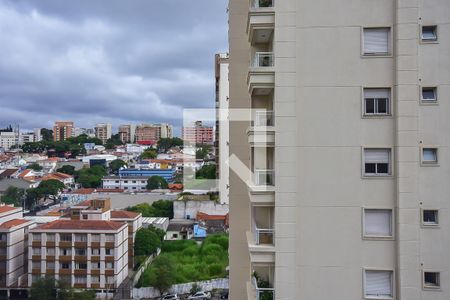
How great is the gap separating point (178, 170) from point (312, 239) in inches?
1638

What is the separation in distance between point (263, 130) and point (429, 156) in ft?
4.89

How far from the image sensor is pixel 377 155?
3.22m

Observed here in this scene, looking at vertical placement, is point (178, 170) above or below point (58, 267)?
above

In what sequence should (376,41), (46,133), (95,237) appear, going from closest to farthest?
(376,41) < (95,237) < (46,133)

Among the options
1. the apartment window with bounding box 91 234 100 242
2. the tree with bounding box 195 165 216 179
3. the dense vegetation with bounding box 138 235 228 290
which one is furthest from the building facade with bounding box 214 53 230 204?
the apartment window with bounding box 91 234 100 242

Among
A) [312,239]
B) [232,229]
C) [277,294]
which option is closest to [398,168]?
[312,239]

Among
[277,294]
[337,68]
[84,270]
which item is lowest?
[84,270]

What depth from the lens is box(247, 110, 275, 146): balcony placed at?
3.30 meters

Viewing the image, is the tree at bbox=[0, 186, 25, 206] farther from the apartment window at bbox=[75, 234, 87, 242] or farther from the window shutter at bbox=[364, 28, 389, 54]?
the window shutter at bbox=[364, 28, 389, 54]

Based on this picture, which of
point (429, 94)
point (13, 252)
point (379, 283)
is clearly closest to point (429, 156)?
point (429, 94)

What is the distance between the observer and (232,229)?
14.8 feet

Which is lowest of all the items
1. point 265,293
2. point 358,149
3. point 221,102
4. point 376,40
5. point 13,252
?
point 13,252

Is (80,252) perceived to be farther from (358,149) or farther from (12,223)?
(358,149)

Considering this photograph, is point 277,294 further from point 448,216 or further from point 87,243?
point 87,243
